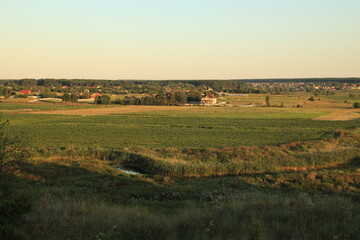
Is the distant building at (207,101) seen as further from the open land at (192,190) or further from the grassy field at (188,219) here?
the grassy field at (188,219)

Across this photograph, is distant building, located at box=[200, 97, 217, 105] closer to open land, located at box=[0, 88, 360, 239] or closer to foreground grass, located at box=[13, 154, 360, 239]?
open land, located at box=[0, 88, 360, 239]

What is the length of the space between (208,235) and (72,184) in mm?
12253

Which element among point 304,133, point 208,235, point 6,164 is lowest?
point 304,133

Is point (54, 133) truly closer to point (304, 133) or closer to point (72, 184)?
point (72, 184)

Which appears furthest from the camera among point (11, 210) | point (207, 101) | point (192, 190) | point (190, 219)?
point (207, 101)

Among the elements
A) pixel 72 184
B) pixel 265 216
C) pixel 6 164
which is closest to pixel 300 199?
pixel 265 216

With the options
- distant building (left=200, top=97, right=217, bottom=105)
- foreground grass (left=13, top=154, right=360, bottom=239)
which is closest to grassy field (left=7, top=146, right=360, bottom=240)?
foreground grass (left=13, top=154, right=360, bottom=239)

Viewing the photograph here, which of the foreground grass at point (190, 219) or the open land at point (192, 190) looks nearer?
the foreground grass at point (190, 219)

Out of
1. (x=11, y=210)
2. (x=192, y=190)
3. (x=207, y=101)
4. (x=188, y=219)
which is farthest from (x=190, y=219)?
(x=207, y=101)

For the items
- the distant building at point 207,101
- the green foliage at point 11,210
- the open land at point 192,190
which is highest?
the green foliage at point 11,210

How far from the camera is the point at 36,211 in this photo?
8.48 m

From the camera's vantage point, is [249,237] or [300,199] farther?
[300,199]

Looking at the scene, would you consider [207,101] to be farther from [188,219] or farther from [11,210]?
[11,210]

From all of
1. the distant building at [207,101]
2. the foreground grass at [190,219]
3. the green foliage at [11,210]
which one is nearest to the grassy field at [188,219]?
the foreground grass at [190,219]
